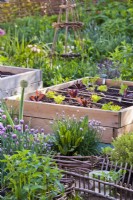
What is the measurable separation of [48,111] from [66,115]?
0.20 meters

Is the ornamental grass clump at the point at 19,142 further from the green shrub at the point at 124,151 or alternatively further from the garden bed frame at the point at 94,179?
the green shrub at the point at 124,151

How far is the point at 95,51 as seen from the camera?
31.6ft

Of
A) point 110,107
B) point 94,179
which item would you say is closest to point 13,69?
point 110,107

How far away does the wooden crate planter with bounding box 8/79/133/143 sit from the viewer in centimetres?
568

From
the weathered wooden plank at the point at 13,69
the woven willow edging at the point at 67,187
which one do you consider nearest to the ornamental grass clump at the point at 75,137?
the woven willow edging at the point at 67,187

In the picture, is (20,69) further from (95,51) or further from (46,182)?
(46,182)

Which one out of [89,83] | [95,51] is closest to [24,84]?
[89,83]

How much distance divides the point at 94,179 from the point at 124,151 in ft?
2.22

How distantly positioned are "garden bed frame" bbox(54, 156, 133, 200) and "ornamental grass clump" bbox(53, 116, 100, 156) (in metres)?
0.25

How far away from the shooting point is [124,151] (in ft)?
15.5

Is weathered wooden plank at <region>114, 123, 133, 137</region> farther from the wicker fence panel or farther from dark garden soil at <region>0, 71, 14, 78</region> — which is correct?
the wicker fence panel

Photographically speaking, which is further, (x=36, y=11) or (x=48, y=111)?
(x=36, y=11)

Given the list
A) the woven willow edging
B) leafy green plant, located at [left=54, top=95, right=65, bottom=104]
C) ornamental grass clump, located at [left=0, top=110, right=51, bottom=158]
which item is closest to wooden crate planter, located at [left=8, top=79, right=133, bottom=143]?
leafy green plant, located at [left=54, top=95, right=65, bottom=104]

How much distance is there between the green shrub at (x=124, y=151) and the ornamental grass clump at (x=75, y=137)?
533mm
